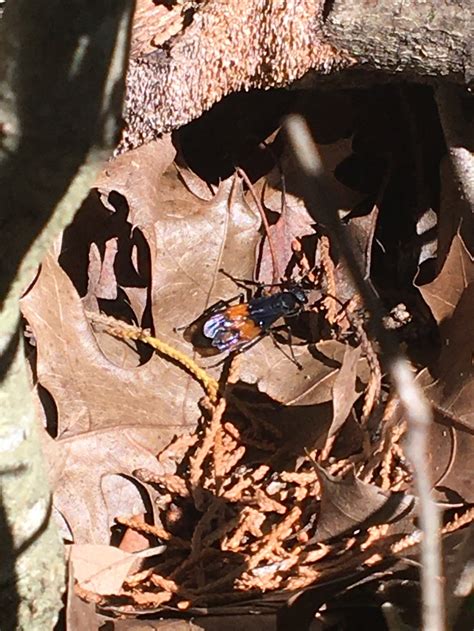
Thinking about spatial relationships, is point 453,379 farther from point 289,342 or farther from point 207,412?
point 207,412

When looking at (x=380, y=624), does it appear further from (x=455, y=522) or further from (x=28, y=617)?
(x=28, y=617)

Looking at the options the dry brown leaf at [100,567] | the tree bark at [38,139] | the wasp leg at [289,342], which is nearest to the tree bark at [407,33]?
the wasp leg at [289,342]

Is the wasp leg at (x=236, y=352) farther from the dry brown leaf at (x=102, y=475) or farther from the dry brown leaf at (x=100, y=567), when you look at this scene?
the dry brown leaf at (x=100, y=567)

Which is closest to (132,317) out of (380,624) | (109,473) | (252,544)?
(109,473)

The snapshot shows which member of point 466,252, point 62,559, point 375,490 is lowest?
point 62,559

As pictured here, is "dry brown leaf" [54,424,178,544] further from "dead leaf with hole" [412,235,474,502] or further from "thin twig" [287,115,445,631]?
"thin twig" [287,115,445,631]

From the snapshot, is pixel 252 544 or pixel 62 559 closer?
pixel 62 559

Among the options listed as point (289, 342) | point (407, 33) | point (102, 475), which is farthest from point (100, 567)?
point (407, 33)

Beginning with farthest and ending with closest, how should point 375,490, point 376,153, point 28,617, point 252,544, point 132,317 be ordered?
point 376,153 → point 132,317 → point 252,544 → point 375,490 → point 28,617
